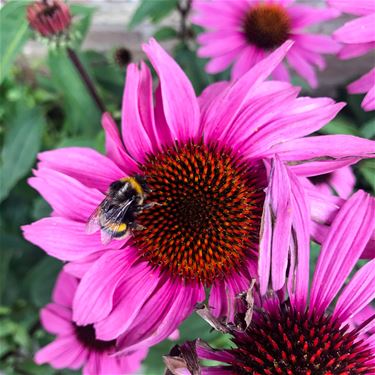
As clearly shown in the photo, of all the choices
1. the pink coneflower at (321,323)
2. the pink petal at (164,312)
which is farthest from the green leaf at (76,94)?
the pink coneflower at (321,323)

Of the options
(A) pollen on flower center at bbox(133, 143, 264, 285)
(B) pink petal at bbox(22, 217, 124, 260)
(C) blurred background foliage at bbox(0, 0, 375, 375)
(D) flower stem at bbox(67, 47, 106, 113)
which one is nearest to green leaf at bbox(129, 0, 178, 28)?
(C) blurred background foliage at bbox(0, 0, 375, 375)

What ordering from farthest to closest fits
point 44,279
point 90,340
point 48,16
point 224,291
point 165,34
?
point 165,34 < point 44,279 < point 90,340 < point 48,16 < point 224,291

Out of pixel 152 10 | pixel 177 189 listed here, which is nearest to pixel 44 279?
pixel 177 189

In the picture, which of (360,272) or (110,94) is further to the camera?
(110,94)

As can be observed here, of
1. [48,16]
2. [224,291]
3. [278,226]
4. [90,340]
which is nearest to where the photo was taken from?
[278,226]

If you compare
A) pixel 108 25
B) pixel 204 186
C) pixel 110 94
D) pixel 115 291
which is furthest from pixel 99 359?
pixel 108 25

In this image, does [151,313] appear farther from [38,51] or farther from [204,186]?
[38,51]

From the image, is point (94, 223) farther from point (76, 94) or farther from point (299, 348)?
point (76, 94)
